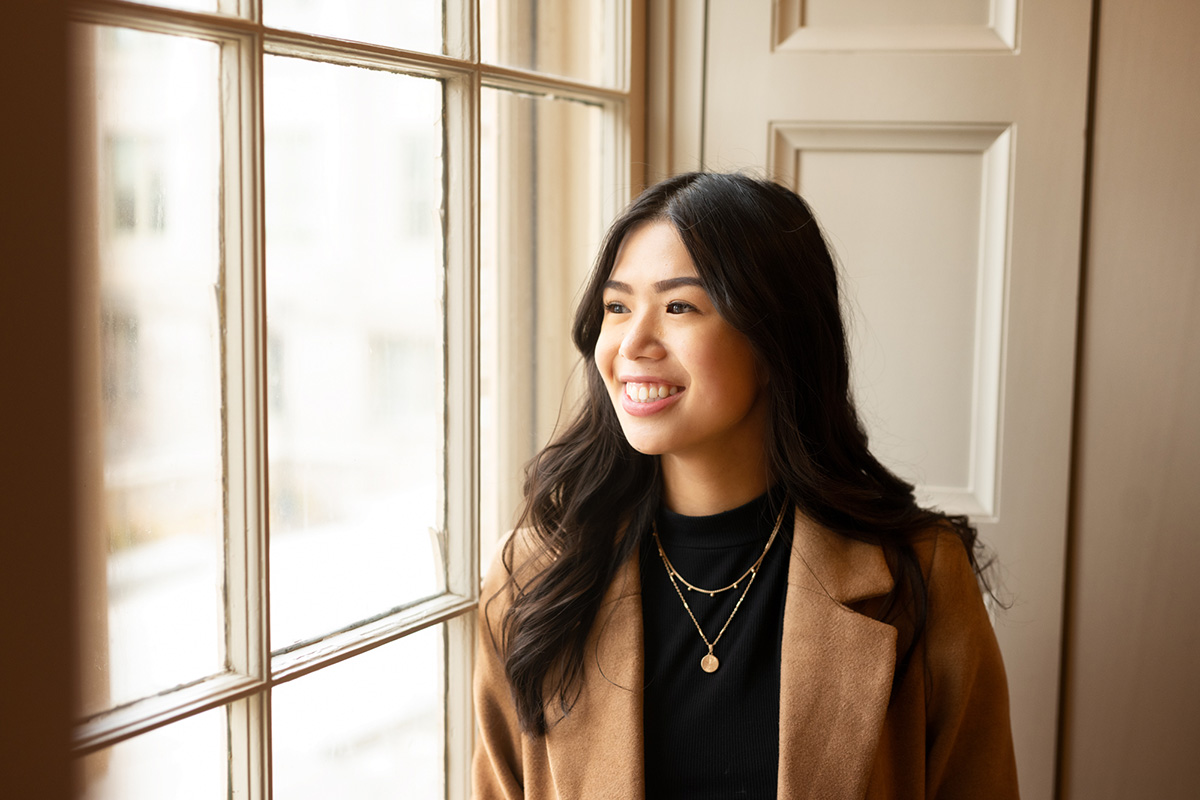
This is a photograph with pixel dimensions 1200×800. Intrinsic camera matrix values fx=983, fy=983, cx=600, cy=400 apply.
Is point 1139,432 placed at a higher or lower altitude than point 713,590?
higher

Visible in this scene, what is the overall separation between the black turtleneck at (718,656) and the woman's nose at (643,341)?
0.24 meters

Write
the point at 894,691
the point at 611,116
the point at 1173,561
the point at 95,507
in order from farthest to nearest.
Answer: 1. the point at 611,116
2. the point at 1173,561
3. the point at 894,691
4. the point at 95,507

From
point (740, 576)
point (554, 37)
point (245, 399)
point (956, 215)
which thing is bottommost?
point (740, 576)

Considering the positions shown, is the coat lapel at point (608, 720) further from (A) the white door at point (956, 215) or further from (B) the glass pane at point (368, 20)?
(B) the glass pane at point (368, 20)

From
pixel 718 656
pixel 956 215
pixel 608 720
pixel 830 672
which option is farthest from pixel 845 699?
pixel 956 215

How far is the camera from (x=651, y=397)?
114cm

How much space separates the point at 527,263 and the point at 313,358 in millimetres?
436

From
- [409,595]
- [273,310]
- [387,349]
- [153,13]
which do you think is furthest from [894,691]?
[153,13]

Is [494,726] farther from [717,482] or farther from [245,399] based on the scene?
[245,399]

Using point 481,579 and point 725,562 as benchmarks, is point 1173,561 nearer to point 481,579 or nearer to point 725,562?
point 725,562

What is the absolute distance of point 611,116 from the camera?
1.57m

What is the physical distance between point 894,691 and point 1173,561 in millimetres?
579

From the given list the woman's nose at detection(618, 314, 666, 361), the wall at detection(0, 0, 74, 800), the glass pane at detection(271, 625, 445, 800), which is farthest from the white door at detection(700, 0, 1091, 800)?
the wall at detection(0, 0, 74, 800)

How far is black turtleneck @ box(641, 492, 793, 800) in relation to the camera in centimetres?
116
